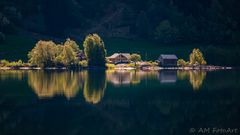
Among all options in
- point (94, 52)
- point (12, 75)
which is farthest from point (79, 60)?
point (12, 75)

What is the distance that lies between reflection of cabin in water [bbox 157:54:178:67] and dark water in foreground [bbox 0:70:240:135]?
2392 inches

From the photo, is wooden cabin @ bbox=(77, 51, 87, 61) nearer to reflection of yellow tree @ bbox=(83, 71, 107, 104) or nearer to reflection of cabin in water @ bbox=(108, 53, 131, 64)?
reflection of cabin in water @ bbox=(108, 53, 131, 64)

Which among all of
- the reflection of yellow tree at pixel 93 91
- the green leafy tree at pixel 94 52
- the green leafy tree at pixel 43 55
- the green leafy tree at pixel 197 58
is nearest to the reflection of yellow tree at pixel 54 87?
the reflection of yellow tree at pixel 93 91

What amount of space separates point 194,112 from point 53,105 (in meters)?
15.8

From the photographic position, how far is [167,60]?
13988 centimetres

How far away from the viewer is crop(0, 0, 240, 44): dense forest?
531 ft

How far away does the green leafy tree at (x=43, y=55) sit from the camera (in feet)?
405

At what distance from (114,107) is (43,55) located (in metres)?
72.8

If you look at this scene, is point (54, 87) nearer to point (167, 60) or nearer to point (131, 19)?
point (167, 60)

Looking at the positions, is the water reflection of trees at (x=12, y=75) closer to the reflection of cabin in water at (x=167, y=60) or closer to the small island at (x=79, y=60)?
the small island at (x=79, y=60)

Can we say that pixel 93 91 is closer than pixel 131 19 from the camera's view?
Yes

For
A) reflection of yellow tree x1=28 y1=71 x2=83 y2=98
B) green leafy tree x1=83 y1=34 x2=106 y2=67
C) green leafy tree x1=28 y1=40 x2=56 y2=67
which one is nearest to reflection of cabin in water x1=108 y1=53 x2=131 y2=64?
green leafy tree x1=83 y1=34 x2=106 y2=67

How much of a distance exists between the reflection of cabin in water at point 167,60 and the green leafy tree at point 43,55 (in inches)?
1287

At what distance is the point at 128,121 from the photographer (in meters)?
46.0
